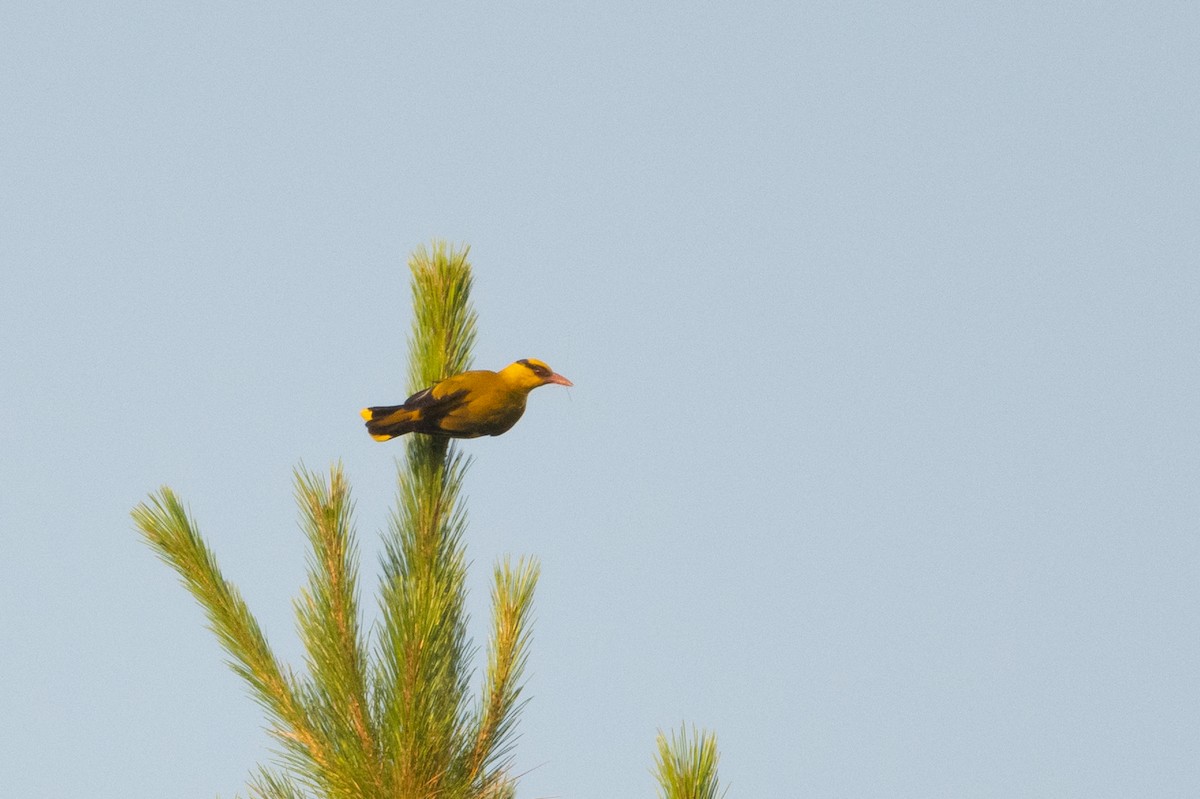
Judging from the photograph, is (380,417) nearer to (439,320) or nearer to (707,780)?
(439,320)

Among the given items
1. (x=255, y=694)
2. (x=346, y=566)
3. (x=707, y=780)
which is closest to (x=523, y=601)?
(x=346, y=566)

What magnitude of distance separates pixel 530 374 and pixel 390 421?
1020 mm

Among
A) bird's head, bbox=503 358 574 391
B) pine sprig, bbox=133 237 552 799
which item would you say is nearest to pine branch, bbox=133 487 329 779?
pine sprig, bbox=133 237 552 799

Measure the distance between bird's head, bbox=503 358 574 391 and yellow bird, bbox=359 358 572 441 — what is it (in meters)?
0.15

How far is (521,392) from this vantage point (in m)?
6.29

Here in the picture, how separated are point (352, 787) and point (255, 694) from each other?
1.59 feet

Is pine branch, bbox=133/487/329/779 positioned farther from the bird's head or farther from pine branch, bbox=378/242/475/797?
the bird's head

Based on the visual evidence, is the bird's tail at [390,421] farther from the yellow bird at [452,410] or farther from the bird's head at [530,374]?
the bird's head at [530,374]

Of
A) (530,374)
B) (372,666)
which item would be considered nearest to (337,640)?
(372,666)

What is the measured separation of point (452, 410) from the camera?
5.61m

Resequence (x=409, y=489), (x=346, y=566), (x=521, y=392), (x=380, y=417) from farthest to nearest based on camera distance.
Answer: (x=521, y=392)
(x=380, y=417)
(x=409, y=489)
(x=346, y=566)

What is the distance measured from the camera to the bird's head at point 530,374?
20.4 ft

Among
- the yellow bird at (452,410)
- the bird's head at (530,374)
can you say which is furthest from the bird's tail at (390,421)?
the bird's head at (530,374)

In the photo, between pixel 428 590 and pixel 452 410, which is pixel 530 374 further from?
pixel 428 590
